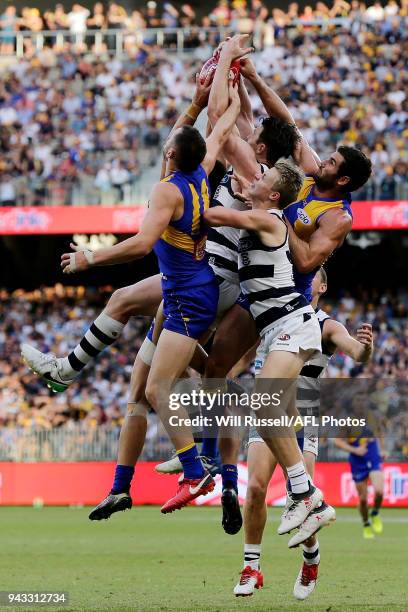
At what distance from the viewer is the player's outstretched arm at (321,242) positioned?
400 inches

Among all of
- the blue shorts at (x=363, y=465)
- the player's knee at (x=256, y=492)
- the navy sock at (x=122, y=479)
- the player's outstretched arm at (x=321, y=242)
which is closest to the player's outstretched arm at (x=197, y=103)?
the player's outstretched arm at (x=321, y=242)

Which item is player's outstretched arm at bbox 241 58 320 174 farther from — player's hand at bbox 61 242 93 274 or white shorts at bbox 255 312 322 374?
player's hand at bbox 61 242 93 274

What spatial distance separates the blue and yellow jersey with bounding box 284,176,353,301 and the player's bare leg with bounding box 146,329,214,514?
4.13ft

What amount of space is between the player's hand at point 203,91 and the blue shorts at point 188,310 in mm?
1642

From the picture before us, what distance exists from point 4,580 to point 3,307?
18.6 m

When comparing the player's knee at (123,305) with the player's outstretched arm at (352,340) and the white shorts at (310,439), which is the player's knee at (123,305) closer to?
the player's outstretched arm at (352,340)

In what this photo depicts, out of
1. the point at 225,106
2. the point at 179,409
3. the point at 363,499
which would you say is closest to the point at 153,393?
the point at 179,409

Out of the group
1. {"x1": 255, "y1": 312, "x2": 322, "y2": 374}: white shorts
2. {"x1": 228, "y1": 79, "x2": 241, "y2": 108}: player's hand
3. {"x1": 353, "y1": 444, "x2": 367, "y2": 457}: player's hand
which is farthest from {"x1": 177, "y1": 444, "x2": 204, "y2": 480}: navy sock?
{"x1": 353, "y1": 444, "x2": 367, "y2": 457}: player's hand

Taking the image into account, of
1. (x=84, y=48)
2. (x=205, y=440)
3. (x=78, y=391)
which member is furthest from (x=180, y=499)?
(x=84, y=48)

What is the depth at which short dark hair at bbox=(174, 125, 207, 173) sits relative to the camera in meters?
9.50

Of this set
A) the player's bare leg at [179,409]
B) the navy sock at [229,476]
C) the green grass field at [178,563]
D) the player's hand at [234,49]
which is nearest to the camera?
the player's bare leg at [179,409]

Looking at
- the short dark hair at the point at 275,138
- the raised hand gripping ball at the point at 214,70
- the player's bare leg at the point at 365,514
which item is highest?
the raised hand gripping ball at the point at 214,70

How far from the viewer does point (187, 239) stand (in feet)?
32.2

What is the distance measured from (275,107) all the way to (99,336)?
250cm
